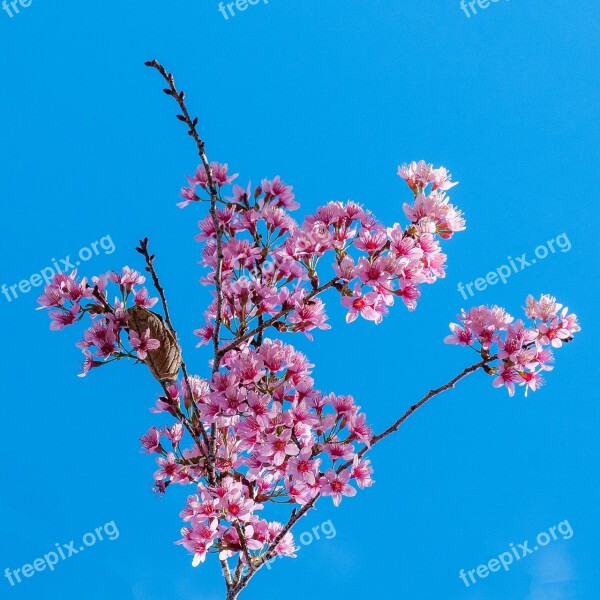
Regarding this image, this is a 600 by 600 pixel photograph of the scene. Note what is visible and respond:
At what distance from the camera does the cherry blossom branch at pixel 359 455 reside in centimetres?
320

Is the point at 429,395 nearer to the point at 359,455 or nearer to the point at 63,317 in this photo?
the point at 359,455

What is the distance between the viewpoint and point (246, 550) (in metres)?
3.37

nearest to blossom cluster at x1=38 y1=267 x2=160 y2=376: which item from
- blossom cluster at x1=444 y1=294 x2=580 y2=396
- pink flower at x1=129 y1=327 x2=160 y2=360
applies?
pink flower at x1=129 y1=327 x2=160 y2=360

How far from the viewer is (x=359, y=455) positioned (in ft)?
10.8

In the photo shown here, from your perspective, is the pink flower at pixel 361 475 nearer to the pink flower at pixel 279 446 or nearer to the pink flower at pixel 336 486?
the pink flower at pixel 336 486

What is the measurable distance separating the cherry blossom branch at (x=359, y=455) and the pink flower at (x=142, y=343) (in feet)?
3.41

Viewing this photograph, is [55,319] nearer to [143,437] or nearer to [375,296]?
[143,437]

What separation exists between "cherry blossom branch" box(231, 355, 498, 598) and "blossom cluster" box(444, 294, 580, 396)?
79 mm

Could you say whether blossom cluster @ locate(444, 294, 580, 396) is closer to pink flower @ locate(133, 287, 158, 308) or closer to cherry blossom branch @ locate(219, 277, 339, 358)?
cherry blossom branch @ locate(219, 277, 339, 358)

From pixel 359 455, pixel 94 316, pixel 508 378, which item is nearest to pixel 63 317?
pixel 94 316

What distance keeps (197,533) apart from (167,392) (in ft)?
2.21

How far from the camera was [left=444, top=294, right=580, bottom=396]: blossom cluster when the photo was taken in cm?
318

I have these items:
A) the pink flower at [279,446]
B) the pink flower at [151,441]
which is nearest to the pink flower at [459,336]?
the pink flower at [279,446]

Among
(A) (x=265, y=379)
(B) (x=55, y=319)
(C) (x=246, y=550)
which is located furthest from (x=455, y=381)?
(B) (x=55, y=319)
